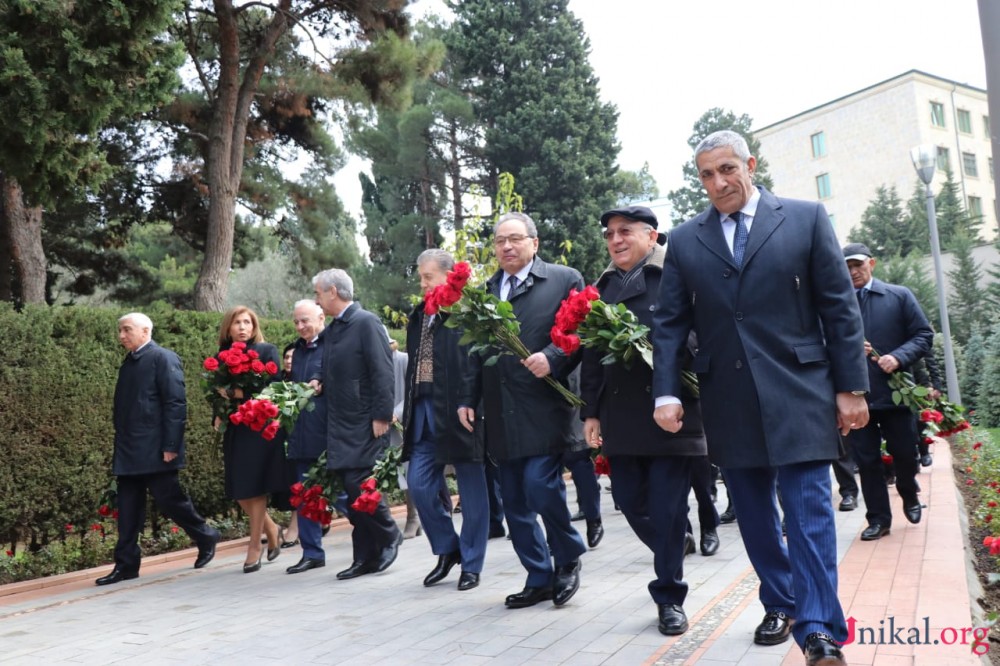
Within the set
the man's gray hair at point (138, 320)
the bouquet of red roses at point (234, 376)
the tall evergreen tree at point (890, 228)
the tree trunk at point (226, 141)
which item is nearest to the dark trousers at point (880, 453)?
the bouquet of red roses at point (234, 376)

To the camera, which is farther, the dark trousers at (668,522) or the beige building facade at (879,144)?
the beige building facade at (879,144)

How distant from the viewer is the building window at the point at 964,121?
53.5 m

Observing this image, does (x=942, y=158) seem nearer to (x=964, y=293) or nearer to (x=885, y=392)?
(x=964, y=293)

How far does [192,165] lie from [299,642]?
13882 mm

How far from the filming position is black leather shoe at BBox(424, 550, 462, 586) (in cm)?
626

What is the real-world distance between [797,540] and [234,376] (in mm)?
5179

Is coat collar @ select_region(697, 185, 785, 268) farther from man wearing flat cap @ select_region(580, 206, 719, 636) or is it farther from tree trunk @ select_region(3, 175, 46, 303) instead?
tree trunk @ select_region(3, 175, 46, 303)

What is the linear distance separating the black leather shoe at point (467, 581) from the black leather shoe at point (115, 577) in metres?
3.19

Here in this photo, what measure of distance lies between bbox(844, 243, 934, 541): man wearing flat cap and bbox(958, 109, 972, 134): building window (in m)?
53.8

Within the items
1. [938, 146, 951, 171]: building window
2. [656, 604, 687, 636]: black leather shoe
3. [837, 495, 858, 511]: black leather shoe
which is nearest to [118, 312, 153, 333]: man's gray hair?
[656, 604, 687, 636]: black leather shoe

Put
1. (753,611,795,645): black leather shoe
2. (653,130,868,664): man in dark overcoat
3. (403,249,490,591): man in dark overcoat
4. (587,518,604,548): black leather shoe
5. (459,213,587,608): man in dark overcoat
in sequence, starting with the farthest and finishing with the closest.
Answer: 1. (587,518,604,548): black leather shoe
2. (403,249,490,591): man in dark overcoat
3. (459,213,587,608): man in dark overcoat
4. (753,611,795,645): black leather shoe
5. (653,130,868,664): man in dark overcoat

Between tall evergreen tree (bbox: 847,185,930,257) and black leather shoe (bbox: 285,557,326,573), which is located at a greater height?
tall evergreen tree (bbox: 847,185,930,257)

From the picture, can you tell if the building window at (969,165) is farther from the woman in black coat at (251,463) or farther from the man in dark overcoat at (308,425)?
the woman in black coat at (251,463)

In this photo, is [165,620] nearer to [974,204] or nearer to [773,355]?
[773,355]
